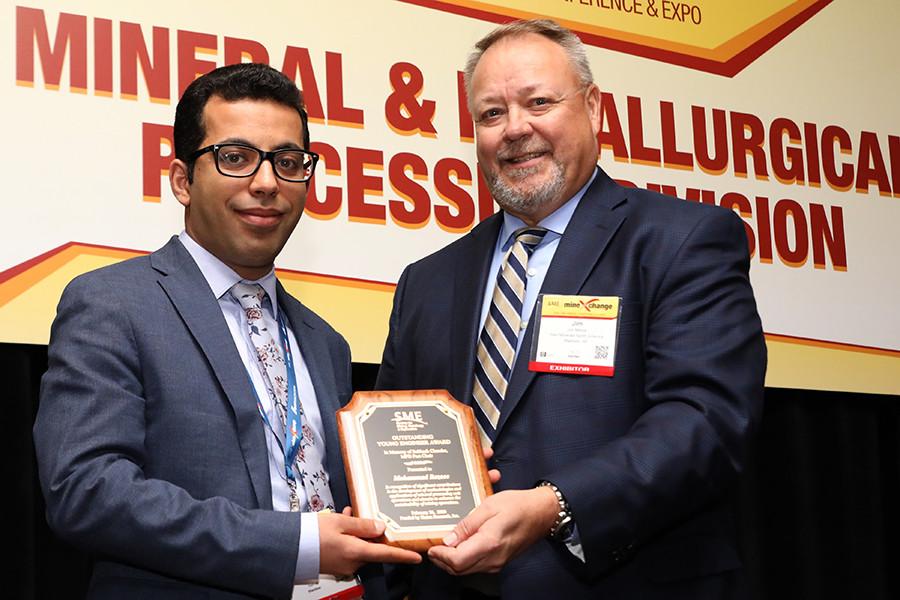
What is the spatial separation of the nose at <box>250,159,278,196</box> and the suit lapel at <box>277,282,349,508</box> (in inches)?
13.8

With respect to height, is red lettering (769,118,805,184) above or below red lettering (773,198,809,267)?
above

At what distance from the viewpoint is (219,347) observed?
2.63 metres

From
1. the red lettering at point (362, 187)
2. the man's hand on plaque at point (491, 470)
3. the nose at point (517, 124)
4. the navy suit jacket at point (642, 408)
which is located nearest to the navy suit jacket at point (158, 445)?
the man's hand on plaque at point (491, 470)

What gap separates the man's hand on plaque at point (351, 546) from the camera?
2.37 m

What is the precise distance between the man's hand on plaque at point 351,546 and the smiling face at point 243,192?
0.73 m

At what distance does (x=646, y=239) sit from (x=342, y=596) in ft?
3.56

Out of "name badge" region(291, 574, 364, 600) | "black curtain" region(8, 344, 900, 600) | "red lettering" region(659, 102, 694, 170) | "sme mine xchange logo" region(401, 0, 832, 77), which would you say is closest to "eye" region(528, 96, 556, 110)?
"name badge" region(291, 574, 364, 600)

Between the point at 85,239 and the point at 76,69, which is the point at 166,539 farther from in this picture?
the point at 76,69

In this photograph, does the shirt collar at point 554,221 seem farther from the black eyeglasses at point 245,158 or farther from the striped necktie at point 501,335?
the black eyeglasses at point 245,158

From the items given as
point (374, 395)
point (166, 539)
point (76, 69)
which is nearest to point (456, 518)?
point (374, 395)

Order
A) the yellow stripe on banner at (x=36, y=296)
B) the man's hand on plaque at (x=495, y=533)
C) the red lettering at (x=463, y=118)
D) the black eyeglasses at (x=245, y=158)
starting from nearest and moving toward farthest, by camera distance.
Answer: the man's hand on plaque at (x=495, y=533) → the black eyeglasses at (x=245, y=158) → the yellow stripe on banner at (x=36, y=296) → the red lettering at (x=463, y=118)

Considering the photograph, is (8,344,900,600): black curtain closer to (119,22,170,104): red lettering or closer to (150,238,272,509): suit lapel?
(119,22,170,104): red lettering

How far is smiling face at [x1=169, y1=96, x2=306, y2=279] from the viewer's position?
277cm

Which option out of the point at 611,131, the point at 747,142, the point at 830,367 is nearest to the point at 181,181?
the point at 611,131
